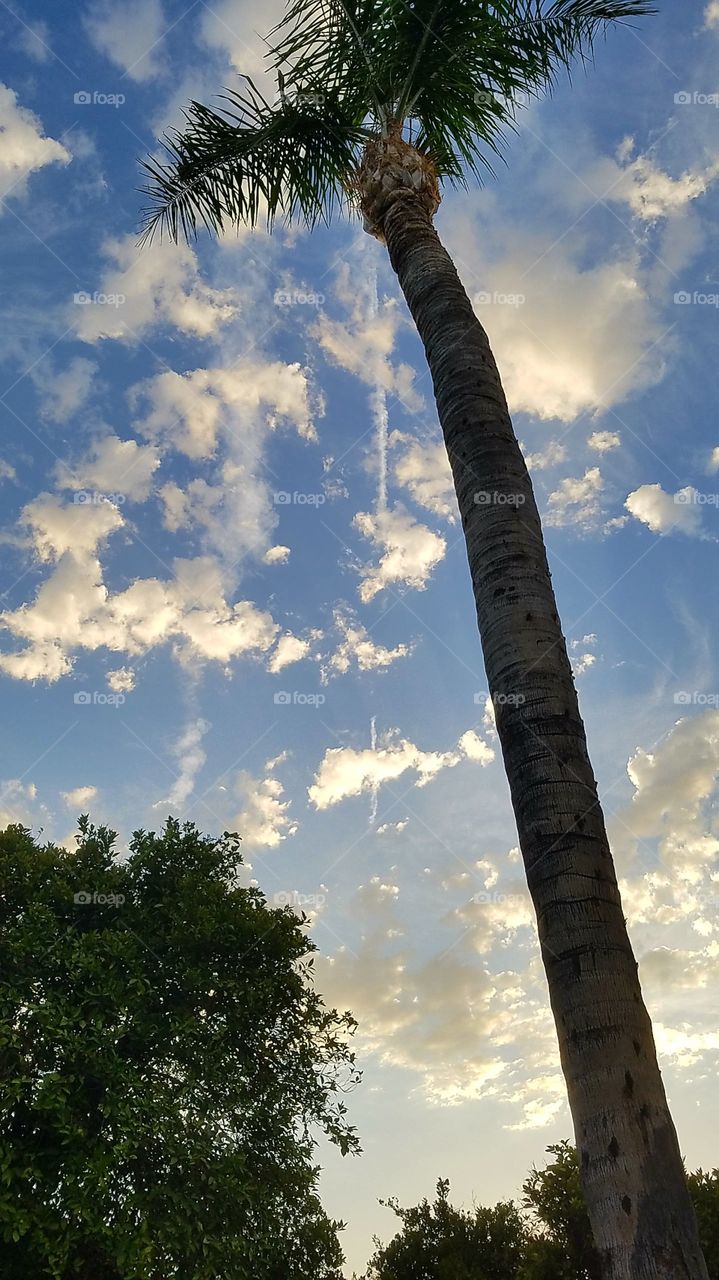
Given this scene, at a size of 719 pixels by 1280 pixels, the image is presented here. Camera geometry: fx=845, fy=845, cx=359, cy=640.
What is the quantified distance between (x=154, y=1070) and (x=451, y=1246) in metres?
8.28

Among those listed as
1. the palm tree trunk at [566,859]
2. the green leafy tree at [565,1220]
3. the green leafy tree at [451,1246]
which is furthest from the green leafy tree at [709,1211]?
the palm tree trunk at [566,859]

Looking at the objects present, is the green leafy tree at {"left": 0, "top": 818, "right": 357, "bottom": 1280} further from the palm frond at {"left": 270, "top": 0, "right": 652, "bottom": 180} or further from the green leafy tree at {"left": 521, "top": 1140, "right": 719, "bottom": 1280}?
the palm frond at {"left": 270, "top": 0, "right": 652, "bottom": 180}

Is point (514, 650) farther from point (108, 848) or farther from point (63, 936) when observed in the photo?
point (108, 848)

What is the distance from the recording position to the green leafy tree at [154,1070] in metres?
12.9

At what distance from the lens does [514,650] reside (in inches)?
227

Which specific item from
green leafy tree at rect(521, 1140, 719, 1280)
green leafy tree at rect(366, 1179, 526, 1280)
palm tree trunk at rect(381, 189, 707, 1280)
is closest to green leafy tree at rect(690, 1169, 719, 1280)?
green leafy tree at rect(521, 1140, 719, 1280)

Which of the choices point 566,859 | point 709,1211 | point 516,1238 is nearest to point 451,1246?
point 516,1238

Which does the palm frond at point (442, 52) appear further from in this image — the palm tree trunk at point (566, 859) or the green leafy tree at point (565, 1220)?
the green leafy tree at point (565, 1220)

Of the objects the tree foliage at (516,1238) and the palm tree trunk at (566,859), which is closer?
the palm tree trunk at (566,859)

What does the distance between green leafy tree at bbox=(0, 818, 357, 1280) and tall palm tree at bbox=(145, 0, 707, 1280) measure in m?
10.9

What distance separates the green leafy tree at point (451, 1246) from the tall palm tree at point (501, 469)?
15.8 metres

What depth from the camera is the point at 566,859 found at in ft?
16.6

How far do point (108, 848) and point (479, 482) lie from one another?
13718 mm

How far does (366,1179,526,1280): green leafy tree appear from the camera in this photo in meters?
17.3
